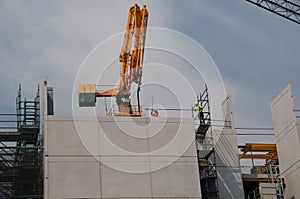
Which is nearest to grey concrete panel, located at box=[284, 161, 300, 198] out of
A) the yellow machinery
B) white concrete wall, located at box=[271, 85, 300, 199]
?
white concrete wall, located at box=[271, 85, 300, 199]

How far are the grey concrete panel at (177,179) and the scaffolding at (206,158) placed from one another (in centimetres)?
265

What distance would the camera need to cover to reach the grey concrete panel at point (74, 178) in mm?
32250

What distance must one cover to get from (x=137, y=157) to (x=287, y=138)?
9.61 m

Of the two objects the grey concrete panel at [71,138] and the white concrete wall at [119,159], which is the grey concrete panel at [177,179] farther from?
the grey concrete panel at [71,138]

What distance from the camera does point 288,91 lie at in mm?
37062

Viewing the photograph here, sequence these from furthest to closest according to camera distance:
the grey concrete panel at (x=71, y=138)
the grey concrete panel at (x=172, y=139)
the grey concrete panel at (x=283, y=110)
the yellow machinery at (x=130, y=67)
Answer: the yellow machinery at (x=130, y=67) → the grey concrete panel at (x=283, y=110) → the grey concrete panel at (x=172, y=139) → the grey concrete panel at (x=71, y=138)

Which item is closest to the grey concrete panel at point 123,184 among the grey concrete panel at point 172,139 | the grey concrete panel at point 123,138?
the grey concrete panel at point 123,138

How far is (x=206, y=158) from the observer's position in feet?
122

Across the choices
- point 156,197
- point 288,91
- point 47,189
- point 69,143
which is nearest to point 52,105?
point 69,143

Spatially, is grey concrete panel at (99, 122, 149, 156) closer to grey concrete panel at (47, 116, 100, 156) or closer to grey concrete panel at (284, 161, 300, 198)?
grey concrete panel at (47, 116, 100, 156)

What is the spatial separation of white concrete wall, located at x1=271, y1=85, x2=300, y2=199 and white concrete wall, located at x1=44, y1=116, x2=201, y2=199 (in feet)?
20.4

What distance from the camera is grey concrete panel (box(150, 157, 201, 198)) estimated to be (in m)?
33.4

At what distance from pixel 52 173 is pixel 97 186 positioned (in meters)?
2.43

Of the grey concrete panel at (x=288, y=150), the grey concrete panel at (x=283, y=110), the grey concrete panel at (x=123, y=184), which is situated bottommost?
the grey concrete panel at (x=123, y=184)
